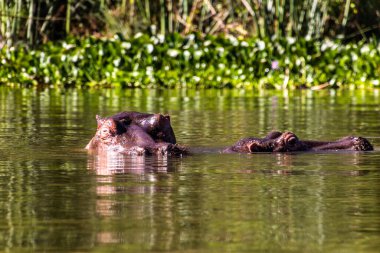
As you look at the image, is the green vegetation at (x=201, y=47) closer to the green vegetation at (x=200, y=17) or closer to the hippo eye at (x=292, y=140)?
the green vegetation at (x=200, y=17)

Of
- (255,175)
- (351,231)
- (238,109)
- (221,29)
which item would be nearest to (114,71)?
(221,29)

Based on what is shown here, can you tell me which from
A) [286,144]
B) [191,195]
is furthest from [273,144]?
[191,195]

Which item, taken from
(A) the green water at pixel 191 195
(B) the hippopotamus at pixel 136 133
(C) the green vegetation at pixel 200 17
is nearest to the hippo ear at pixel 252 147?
(A) the green water at pixel 191 195

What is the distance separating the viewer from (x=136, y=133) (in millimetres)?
11156

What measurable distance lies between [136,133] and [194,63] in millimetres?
18425

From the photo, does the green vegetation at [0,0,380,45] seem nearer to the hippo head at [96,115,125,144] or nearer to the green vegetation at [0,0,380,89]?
the green vegetation at [0,0,380,89]

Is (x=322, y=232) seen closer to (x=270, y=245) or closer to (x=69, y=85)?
(x=270, y=245)

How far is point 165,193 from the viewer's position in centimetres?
859

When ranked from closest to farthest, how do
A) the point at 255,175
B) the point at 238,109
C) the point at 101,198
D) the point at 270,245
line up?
the point at 270,245 → the point at 101,198 → the point at 255,175 → the point at 238,109

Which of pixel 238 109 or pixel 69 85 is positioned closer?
pixel 238 109

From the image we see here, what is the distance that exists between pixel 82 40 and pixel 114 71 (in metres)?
1.23

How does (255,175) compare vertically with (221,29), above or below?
below

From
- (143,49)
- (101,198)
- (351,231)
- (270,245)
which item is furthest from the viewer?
(143,49)

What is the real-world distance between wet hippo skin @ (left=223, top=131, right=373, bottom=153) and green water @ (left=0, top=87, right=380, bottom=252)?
0.39 feet
